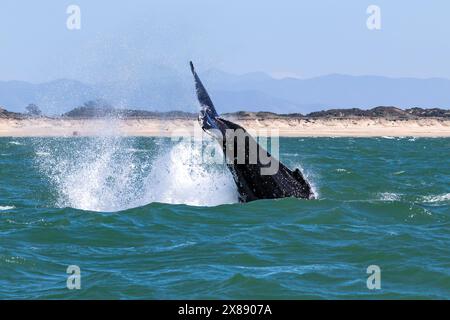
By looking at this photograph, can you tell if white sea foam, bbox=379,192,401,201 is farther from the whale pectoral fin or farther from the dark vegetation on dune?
the dark vegetation on dune

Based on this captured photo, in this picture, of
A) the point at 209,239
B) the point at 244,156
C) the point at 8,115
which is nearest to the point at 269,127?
the point at 8,115

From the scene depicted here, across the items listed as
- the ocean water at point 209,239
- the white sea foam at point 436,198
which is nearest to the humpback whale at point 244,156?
the ocean water at point 209,239

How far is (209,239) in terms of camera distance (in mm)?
14328

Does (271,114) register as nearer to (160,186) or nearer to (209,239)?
(160,186)

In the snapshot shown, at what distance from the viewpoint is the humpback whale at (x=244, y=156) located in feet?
52.0

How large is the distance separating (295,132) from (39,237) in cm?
7799

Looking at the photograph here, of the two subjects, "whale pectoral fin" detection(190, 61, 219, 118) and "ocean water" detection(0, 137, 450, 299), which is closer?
"ocean water" detection(0, 137, 450, 299)

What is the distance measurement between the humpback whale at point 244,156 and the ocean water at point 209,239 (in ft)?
A: 1.27

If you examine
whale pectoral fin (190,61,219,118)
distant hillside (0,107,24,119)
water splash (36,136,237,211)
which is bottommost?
water splash (36,136,237,211)

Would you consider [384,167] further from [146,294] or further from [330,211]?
[146,294]

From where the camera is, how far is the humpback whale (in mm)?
15836

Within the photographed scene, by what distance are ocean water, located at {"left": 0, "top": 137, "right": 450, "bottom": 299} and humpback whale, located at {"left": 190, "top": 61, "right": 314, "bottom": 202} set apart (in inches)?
15.3

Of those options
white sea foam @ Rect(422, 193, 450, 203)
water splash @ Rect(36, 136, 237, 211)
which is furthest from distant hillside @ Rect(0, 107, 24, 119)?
white sea foam @ Rect(422, 193, 450, 203)
